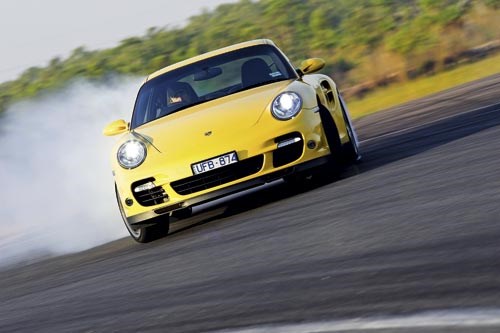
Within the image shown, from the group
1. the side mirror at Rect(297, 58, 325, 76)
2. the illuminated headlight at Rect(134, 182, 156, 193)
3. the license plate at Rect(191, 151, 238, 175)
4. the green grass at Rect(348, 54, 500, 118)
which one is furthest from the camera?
the green grass at Rect(348, 54, 500, 118)

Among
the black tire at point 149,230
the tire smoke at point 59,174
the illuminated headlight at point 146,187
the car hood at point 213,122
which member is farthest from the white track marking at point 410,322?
the tire smoke at point 59,174

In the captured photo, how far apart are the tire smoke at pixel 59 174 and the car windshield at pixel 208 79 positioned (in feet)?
4.47

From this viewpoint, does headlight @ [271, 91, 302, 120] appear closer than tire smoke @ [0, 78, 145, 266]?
Yes

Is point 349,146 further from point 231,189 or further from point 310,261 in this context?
point 310,261

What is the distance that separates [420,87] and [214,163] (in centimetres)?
1796

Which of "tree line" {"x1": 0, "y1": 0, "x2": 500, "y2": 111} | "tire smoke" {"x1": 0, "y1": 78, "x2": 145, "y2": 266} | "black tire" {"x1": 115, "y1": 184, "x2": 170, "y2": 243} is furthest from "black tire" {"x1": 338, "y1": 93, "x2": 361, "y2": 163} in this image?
"tree line" {"x1": 0, "y1": 0, "x2": 500, "y2": 111}

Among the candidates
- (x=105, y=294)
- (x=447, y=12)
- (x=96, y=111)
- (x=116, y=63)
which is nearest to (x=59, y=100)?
(x=96, y=111)

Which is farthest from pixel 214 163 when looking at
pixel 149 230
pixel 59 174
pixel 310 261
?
pixel 59 174

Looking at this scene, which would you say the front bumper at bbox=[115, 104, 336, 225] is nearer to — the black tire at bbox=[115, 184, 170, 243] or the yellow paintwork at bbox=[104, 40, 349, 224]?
the yellow paintwork at bbox=[104, 40, 349, 224]

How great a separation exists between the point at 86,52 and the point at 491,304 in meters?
57.9

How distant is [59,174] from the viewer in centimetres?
1834

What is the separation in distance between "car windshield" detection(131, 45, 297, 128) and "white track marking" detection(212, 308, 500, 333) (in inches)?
205

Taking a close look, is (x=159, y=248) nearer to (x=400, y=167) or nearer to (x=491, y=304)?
(x=400, y=167)

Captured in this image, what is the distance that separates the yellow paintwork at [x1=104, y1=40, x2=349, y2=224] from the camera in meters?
8.64
